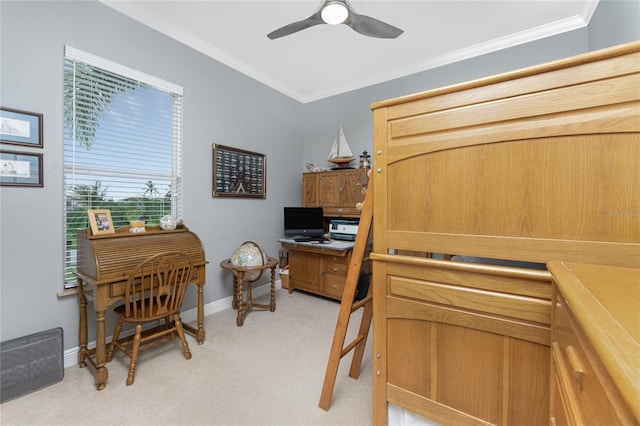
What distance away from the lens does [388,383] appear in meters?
1.43

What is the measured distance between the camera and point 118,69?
2.45 meters

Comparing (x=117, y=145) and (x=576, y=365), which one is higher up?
(x=117, y=145)

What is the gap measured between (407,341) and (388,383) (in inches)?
10.3

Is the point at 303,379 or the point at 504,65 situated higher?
the point at 504,65

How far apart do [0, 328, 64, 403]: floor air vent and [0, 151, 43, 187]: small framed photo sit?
3.60ft

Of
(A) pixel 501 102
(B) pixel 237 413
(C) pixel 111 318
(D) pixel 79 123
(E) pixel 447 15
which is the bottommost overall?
(B) pixel 237 413

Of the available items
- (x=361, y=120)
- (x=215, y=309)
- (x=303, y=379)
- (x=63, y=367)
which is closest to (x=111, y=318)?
(x=63, y=367)

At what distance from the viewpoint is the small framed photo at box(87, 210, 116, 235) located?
2.13m

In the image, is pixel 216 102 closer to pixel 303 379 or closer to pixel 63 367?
pixel 63 367

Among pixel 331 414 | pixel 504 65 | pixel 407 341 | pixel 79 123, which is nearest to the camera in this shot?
pixel 407 341

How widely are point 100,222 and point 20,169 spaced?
0.59m

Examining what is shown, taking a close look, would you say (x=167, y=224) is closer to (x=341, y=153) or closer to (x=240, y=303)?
(x=240, y=303)

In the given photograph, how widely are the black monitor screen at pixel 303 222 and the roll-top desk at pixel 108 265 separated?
5.18 ft

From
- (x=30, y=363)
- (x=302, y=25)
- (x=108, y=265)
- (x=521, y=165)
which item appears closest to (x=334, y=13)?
(x=302, y=25)
